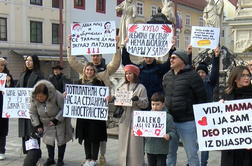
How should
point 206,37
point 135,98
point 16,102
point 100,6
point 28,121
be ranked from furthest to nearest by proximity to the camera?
point 100,6, point 16,102, point 28,121, point 206,37, point 135,98

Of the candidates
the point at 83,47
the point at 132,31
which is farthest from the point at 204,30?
the point at 83,47

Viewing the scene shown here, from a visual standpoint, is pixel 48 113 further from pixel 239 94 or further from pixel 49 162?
pixel 239 94

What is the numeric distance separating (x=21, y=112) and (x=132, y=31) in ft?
8.77

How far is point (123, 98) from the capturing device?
5.46 m

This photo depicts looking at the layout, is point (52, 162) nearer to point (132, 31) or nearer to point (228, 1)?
point (132, 31)

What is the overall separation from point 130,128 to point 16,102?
2.45 metres

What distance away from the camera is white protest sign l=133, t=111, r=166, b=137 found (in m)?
4.74

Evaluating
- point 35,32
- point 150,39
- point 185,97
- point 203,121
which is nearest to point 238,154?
point 203,121

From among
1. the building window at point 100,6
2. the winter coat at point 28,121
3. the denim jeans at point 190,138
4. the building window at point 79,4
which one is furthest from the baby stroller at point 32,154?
the building window at point 100,6

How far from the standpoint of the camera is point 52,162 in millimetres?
6312

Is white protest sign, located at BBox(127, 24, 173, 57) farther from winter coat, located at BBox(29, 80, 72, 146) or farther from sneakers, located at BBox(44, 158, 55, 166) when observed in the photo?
sneakers, located at BBox(44, 158, 55, 166)

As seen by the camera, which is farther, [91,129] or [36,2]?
[36,2]

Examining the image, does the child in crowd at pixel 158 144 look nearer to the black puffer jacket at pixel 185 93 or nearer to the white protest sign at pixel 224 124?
the black puffer jacket at pixel 185 93

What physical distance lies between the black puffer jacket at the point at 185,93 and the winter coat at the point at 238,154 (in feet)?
1.73
